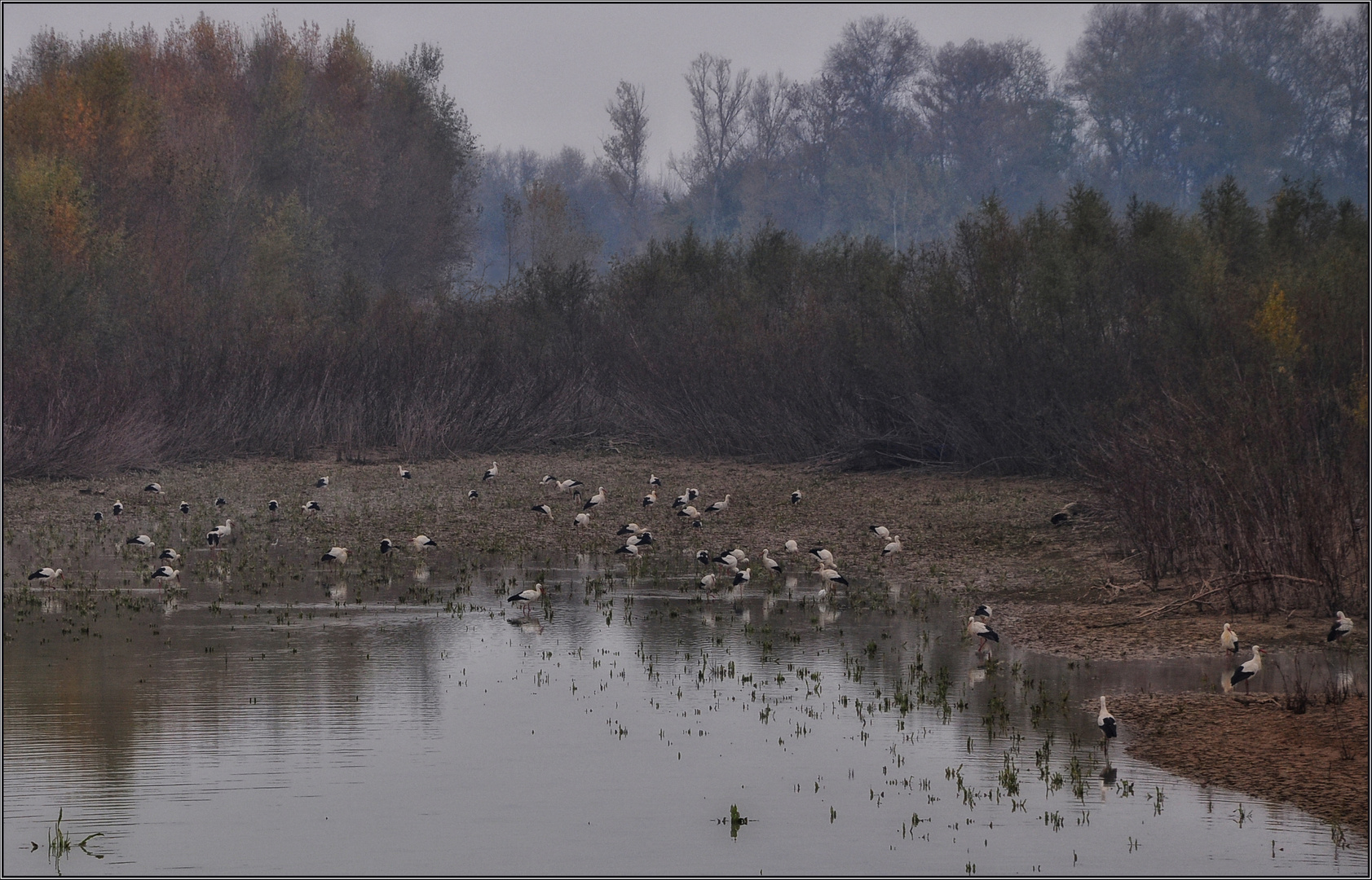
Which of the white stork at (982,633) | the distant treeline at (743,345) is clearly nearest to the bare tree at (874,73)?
the distant treeline at (743,345)

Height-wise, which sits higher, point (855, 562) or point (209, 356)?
point (209, 356)

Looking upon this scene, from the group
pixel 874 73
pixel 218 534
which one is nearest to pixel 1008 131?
pixel 874 73

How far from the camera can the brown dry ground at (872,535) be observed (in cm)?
971

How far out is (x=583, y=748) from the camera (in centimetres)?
950

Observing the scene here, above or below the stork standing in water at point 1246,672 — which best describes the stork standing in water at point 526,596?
above

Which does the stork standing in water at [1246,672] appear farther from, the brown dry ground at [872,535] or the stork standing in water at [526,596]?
the stork standing in water at [526,596]

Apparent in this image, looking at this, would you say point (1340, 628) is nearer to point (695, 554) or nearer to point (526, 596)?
point (526, 596)

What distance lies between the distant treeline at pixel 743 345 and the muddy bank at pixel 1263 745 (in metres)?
2.81

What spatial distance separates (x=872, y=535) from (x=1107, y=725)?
35.4ft

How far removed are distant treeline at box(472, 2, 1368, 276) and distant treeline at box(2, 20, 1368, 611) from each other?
90.9 feet

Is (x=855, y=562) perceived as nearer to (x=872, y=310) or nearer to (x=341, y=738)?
(x=341, y=738)

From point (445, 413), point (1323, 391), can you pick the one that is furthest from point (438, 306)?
point (1323, 391)

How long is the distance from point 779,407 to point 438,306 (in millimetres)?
11325

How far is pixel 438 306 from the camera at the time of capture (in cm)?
3819
